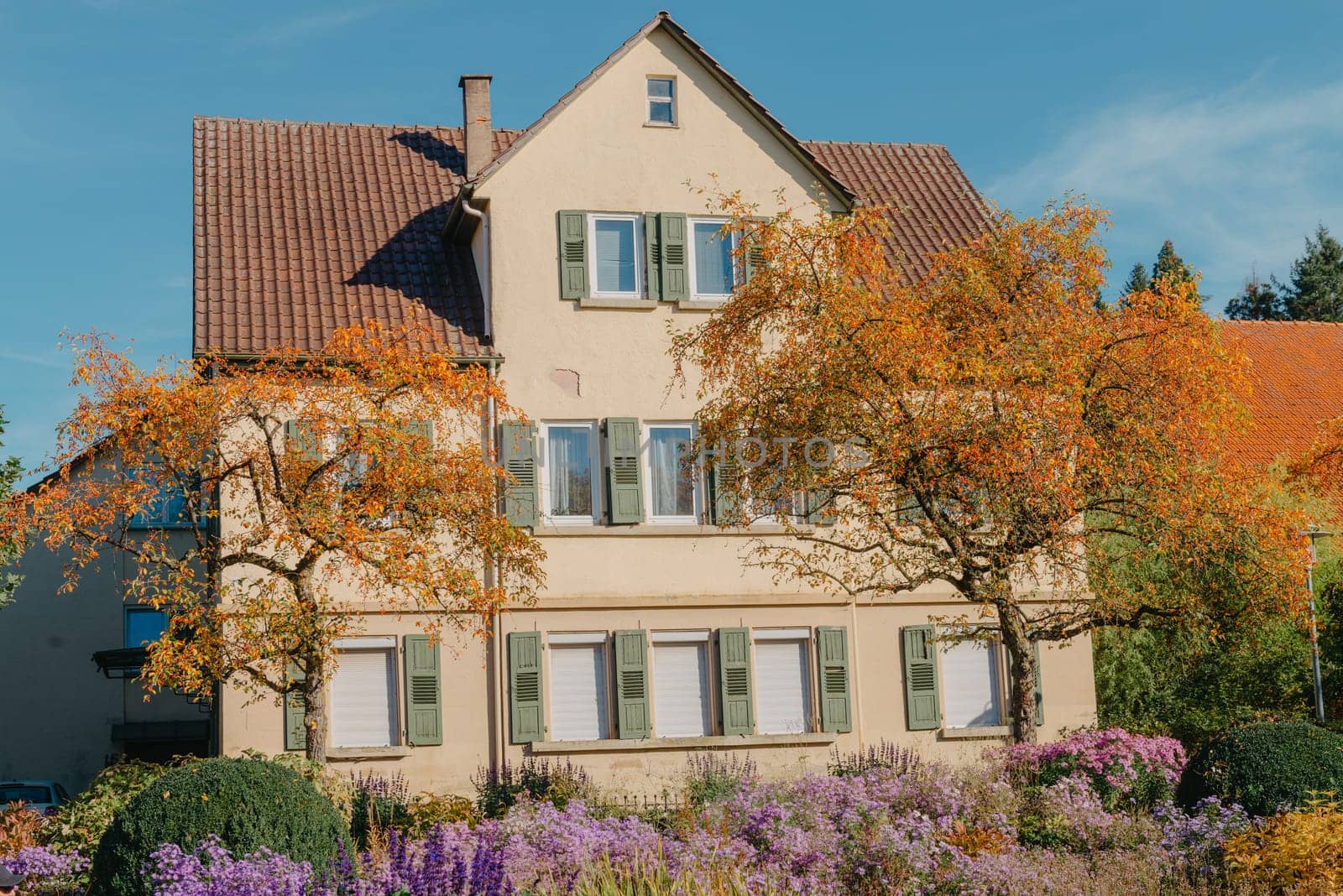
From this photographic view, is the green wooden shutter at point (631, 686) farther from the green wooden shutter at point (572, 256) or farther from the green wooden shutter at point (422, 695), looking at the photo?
the green wooden shutter at point (572, 256)

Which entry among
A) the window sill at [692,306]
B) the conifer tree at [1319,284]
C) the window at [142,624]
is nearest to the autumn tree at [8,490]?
the window sill at [692,306]

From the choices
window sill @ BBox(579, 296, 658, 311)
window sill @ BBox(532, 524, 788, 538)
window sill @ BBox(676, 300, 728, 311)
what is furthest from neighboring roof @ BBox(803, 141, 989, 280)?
window sill @ BBox(532, 524, 788, 538)

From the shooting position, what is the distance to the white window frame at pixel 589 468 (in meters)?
23.4

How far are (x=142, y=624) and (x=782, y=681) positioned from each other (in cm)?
1699

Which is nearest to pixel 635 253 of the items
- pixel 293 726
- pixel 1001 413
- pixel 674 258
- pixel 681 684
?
pixel 674 258

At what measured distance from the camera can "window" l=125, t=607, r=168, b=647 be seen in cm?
3447

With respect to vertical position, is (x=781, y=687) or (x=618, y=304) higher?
(x=618, y=304)

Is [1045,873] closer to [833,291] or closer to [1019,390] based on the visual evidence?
[1019,390]

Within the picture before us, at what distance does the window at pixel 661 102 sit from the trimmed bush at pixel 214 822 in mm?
14324

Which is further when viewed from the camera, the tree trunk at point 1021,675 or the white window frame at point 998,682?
the white window frame at point 998,682

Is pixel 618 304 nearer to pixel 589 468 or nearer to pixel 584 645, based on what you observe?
pixel 589 468

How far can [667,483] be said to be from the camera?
23.8 meters

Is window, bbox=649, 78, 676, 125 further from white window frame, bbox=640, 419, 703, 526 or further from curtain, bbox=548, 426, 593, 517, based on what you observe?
curtain, bbox=548, 426, 593, 517

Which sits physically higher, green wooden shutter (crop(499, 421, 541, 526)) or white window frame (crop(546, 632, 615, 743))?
green wooden shutter (crop(499, 421, 541, 526))
